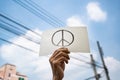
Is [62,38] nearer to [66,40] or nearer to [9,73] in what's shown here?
[66,40]

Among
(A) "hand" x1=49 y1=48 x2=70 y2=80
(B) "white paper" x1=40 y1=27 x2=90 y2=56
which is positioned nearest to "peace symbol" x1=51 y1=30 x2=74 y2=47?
(B) "white paper" x1=40 y1=27 x2=90 y2=56

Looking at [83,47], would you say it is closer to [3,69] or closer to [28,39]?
[28,39]

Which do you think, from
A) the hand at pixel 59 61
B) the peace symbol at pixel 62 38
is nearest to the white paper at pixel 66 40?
the peace symbol at pixel 62 38

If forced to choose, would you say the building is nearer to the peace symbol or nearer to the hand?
the peace symbol

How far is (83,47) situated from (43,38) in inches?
20.0

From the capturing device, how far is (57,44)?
194 cm

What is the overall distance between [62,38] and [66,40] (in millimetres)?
51

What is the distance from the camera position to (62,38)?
6.49 feet

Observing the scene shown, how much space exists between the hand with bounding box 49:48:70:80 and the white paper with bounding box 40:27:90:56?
0.26 metres

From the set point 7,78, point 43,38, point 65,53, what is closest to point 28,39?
point 43,38

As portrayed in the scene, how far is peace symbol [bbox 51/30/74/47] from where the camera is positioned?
1.95 metres

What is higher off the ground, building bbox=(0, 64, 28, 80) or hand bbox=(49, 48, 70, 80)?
building bbox=(0, 64, 28, 80)

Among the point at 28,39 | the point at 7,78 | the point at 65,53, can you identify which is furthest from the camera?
the point at 7,78

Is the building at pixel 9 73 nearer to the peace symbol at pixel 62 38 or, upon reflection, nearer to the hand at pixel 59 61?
the peace symbol at pixel 62 38
